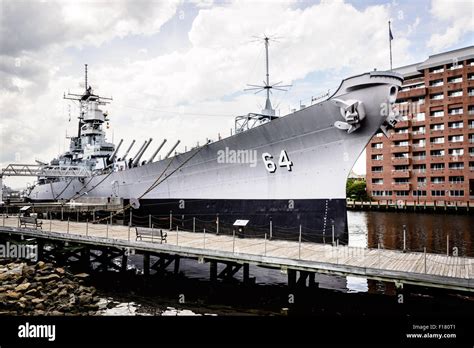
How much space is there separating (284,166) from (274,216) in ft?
8.49

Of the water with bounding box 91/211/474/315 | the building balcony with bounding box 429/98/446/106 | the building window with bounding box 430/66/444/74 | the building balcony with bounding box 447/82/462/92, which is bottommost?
the water with bounding box 91/211/474/315

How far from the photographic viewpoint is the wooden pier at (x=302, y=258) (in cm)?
970

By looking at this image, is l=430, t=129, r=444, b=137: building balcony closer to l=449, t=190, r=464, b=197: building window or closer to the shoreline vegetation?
l=449, t=190, r=464, b=197: building window

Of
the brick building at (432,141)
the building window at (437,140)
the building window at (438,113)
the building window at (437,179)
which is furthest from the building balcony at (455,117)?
the building window at (437,179)

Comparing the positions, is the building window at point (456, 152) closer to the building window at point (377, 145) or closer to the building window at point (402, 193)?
the building window at point (402, 193)

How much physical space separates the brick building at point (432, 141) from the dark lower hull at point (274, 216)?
33.5 m

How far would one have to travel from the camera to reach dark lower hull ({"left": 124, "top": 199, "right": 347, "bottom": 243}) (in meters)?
15.7

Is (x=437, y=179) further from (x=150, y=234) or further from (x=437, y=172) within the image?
(x=150, y=234)

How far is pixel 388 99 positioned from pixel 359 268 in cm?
782

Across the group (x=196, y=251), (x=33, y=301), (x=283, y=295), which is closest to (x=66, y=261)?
(x=33, y=301)

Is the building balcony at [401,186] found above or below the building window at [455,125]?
below

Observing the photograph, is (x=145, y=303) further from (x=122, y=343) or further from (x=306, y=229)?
(x=306, y=229)

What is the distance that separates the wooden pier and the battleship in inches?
121

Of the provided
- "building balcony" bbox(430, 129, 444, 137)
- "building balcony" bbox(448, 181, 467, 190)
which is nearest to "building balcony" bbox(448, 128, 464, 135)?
"building balcony" bbox(430, 129, 444, 137)
